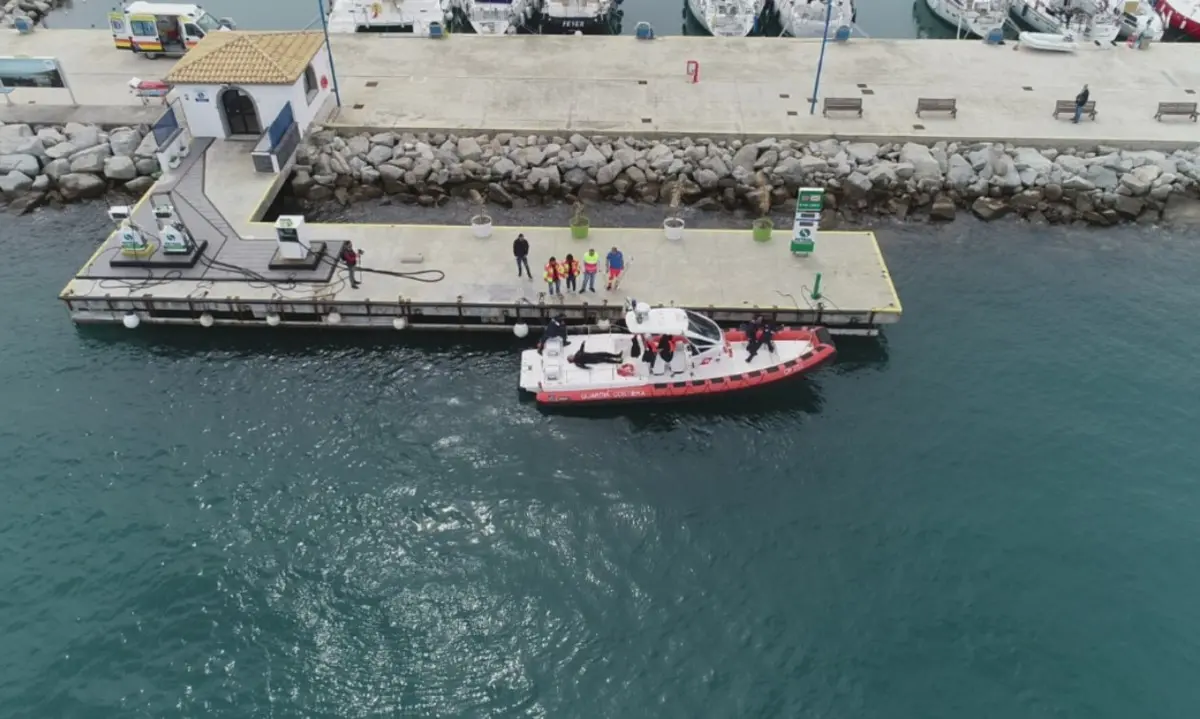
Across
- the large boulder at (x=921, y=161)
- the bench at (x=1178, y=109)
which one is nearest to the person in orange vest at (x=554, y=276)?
the large boulder at (x=921, y=161)

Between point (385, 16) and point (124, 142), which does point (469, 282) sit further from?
point (385, 16)

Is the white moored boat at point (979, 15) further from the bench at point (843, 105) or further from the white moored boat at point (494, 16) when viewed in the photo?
the white moored boat at point (494, 16)

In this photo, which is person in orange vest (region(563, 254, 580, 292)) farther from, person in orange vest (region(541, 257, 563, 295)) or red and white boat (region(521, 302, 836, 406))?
red and white boat (region(521, 302, 836, 406))

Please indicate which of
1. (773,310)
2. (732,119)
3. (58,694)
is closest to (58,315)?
(58,694)

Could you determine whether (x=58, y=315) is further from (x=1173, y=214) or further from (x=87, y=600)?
(x=1173, y=214)

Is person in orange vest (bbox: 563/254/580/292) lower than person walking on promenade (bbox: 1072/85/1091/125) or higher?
lower

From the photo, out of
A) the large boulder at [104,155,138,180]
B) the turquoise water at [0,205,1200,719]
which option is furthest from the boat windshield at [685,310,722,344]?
the large boulder at [104,155,138,180]
